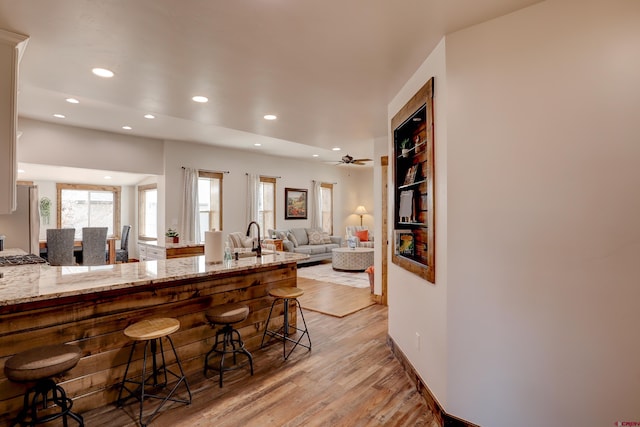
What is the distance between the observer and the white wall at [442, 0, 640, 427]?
1599mm

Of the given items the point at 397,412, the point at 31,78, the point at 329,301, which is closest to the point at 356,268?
the point at 329,301

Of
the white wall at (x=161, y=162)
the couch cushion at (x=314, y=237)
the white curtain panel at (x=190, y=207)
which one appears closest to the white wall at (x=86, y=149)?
the white wall at (x=161, y=162)

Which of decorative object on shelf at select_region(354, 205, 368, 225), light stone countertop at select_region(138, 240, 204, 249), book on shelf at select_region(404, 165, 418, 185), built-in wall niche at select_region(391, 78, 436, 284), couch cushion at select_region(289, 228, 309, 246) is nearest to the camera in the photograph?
built-in wall niche at select_region(391, 78, 436, 284)

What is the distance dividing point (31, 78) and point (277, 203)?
6443 millimetres

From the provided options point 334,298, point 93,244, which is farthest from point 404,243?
point 93,244

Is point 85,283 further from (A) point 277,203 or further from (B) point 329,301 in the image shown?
(A) point 277,203

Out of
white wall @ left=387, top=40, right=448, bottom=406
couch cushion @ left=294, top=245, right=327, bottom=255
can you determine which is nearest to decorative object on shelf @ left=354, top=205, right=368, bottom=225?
couch cushion @ left=294, top=245, right=327, bottom=255

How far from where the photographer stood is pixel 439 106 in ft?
7.15

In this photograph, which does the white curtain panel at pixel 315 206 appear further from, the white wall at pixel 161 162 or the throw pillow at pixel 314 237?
the throw pillow at pixel 314 237

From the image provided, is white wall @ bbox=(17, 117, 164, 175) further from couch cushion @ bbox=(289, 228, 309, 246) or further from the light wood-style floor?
the light wood-style floor

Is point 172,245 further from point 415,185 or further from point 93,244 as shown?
point 415,185

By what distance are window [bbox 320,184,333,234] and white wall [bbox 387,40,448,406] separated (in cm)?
750

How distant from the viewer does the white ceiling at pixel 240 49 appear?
5.79 feet

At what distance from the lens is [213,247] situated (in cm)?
316
